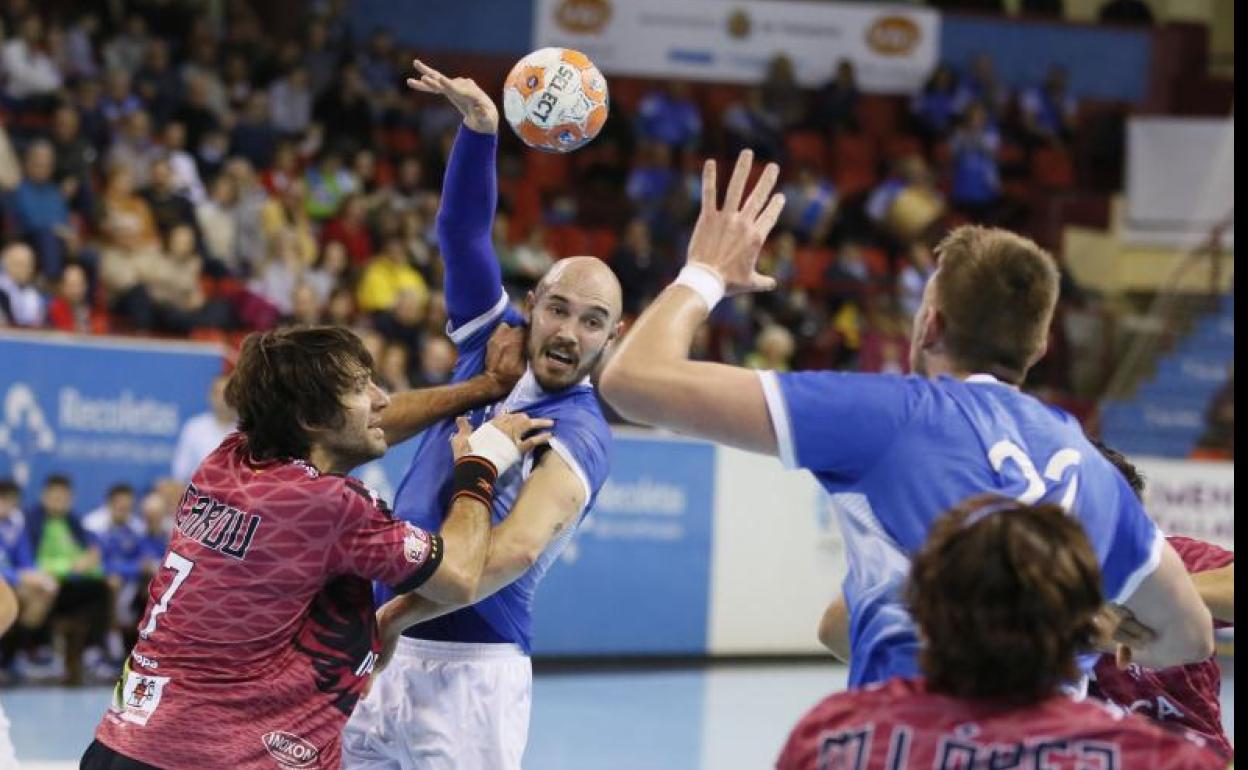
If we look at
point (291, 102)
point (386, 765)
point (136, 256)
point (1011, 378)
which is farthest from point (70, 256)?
point (1011, 378)

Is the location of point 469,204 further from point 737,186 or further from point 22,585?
point 22,585

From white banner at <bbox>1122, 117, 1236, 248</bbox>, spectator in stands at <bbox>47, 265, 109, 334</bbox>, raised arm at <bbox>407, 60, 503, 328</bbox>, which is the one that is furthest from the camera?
white banner at <bbox>1122, 117, 1236, 248</bbox>

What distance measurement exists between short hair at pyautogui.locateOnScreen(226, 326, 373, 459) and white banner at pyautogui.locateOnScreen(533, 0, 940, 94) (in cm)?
1603

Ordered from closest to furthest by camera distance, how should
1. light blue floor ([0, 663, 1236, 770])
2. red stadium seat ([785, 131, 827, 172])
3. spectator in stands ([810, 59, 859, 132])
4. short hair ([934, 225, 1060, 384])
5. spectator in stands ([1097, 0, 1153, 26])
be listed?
short hair ([934, 225, 1060, 384])
light blue floor ([0, 663, 1236, 770])
red stadium seat ([785, 131, 827, 172])
spectator in stands ([810, 59, 859, 132])
spectator in stands ([1097, 0, 1153, 26])

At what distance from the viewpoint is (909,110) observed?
21.3m

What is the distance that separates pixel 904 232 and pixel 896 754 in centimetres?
1695

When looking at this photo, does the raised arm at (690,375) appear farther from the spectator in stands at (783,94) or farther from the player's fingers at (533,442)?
the spectator in stands at (783,94)

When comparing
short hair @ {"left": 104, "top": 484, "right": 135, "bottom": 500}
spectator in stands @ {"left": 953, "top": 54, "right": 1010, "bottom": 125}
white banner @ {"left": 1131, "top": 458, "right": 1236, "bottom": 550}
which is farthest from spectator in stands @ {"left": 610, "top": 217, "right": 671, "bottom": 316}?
short hair @ {"left": 104, "top": 484, "right": 135, "bottom": 500}

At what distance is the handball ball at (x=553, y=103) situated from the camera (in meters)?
5.33

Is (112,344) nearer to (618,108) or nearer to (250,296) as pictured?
(250,296)

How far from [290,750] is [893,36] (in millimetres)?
18512

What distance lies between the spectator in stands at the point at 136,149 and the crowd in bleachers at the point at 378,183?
17mm

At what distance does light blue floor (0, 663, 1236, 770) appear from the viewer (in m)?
9.11

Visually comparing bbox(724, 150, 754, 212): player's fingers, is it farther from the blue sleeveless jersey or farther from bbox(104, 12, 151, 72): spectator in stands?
bbox(104, 12, 151, 72): spectator in stands
